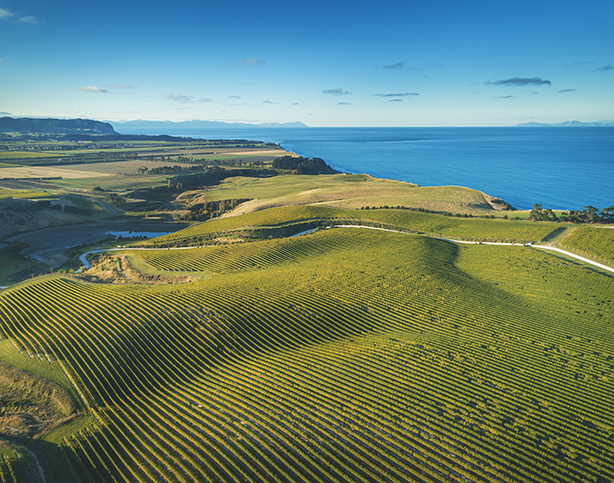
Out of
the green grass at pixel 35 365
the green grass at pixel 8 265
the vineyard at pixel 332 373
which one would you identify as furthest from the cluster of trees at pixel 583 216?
the green grass at pixel 8 265

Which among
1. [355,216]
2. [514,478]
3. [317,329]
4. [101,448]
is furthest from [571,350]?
[355,216]

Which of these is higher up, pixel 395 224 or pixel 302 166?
pixel 302 166

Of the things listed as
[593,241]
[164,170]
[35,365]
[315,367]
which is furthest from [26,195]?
[593,241]

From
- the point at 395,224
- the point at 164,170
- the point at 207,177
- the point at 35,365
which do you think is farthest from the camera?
the point at 164,170

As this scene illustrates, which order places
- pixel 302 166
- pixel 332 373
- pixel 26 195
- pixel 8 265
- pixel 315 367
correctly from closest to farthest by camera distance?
pixel 332 373, pixel 315 367, pixel 8 265, pixel 26 195, pixel 302 166

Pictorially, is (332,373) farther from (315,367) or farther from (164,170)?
(164,170)

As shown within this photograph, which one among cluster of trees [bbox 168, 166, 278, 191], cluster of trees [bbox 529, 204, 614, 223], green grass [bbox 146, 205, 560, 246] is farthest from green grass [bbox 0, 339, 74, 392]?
cluster of trees [bbox 168, 166, 278, 191]

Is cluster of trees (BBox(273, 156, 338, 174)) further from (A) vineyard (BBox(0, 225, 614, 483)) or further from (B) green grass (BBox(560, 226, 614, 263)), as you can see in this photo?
(A) vineyard (BBox(0, 225, 614, 483))
